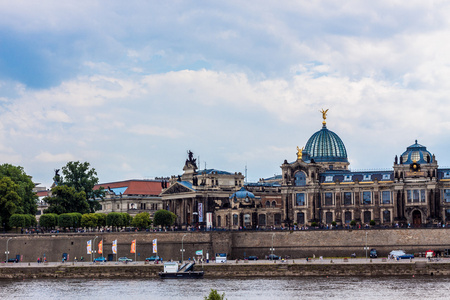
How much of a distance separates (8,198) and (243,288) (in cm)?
Answer: 5778

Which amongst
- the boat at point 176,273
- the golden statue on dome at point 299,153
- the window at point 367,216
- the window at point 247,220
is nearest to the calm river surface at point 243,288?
the boat at point 176,273

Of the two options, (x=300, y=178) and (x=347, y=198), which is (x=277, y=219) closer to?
(x=300, y=178)

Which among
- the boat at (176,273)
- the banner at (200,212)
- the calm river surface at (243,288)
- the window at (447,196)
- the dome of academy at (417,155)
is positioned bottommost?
the calm river surface at (243,288)

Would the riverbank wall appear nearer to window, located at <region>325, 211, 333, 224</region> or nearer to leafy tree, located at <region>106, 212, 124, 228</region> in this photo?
leafy tree, located at <region>106, 212, 124, 228</region>

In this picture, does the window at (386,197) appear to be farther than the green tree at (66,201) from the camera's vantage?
No

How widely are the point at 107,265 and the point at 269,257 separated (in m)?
25.9

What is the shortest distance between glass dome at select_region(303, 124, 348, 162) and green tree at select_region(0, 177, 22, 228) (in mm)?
60858

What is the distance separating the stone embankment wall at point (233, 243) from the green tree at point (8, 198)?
20.5ft

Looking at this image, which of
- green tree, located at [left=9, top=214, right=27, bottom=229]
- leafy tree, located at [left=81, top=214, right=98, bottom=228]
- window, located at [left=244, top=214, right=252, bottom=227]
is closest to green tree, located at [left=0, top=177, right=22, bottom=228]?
green tree, located at [left=9, top=214, right=27, bottom=229]

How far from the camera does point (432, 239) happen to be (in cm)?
12700

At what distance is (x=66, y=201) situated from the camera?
155 m

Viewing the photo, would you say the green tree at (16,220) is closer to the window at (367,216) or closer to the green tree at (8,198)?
the green tree at (8,198)

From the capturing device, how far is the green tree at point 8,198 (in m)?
142

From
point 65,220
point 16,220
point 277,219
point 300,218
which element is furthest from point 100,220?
point 300,218
